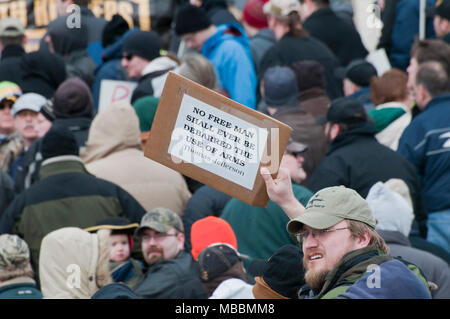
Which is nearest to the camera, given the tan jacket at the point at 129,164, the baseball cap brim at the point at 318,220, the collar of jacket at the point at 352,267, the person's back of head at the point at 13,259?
the collar of jacket at the point at 352,267

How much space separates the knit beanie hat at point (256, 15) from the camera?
10.8 metres

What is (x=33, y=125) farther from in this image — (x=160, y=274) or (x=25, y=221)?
(x=160, y=274)

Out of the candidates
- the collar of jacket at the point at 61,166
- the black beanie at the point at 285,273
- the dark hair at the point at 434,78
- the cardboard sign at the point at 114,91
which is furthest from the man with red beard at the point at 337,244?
the cardboard sign at the point at 114,91

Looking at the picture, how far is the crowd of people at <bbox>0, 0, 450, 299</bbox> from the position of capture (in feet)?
14.3

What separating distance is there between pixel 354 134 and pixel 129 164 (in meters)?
1.67

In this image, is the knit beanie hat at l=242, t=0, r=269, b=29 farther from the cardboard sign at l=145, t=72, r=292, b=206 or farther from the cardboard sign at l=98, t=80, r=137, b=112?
the cardboard sign at l=145, t=72, r=292, b=206

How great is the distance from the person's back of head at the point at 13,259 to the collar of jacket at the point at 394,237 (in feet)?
7.11

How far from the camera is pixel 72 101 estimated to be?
8117 mm

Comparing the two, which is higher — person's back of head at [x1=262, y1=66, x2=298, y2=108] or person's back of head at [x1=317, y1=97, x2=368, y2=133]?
person's back of head at [x1=317, y1=97, x2=368, y2=133]

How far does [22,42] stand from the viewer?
10.5 metres

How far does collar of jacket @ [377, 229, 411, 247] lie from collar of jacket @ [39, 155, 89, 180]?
Answer: 221cm

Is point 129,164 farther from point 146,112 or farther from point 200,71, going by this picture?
point 200,71

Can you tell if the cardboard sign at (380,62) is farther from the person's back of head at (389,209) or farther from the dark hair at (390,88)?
the person's back of head at (389,209)

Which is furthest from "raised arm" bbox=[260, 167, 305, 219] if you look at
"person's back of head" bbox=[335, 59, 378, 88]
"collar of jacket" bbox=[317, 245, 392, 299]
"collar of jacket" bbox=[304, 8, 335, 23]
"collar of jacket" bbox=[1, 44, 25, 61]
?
"collar of jacket" bbox=[1, 44, 25, 61]
